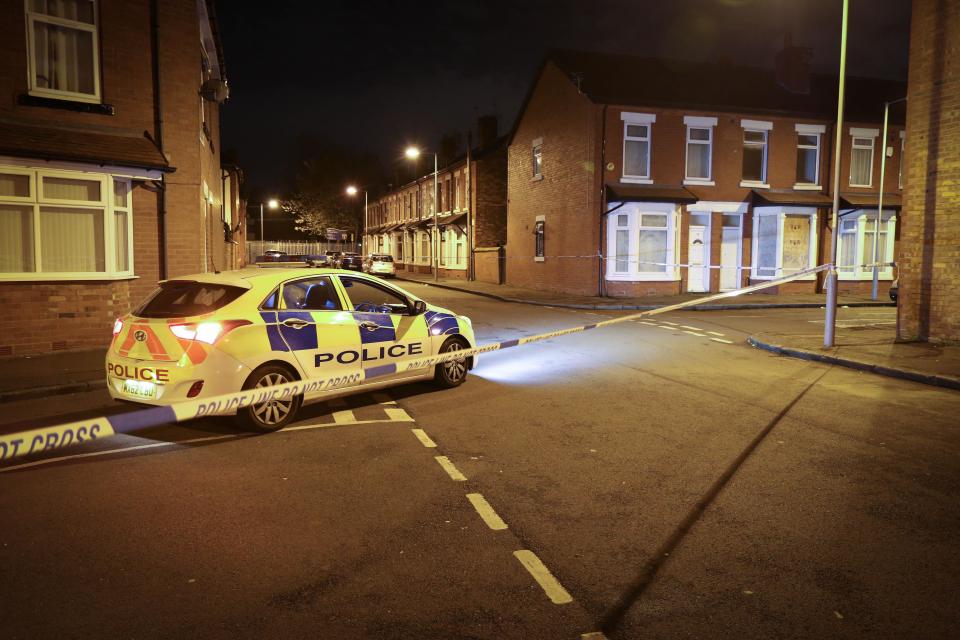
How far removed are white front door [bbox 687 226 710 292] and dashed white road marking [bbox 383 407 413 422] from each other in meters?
20.3

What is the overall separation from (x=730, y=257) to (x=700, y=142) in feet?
14.9

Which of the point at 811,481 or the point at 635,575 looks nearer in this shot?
the point at 635,575

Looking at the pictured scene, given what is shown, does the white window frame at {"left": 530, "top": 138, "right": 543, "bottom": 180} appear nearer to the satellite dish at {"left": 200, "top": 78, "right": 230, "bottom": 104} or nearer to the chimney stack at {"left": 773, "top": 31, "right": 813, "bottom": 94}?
the chimney stack at {"left": 773, "top": 31, "right": 813, "bottom": 94}

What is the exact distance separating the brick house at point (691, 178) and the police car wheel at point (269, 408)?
1910 cm

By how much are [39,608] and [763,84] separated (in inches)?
1237

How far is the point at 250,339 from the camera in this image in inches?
259

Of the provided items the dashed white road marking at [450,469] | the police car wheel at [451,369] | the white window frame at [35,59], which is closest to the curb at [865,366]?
the police car wheel at [451,369]

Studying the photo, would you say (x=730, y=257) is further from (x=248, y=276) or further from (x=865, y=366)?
(x=248, y=276)

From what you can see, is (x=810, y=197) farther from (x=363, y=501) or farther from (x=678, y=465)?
(x=363, y=501)

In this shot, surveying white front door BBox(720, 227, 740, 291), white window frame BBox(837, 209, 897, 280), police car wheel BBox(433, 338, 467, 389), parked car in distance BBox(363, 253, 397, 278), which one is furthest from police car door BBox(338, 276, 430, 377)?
parked car in distance BBox(363, 253, 397, 278)

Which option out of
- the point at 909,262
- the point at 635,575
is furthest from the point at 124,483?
the point at 909,262

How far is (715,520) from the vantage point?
4.63 metres

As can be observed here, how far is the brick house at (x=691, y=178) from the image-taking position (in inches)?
984

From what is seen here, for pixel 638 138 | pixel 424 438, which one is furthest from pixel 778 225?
pixel 424 438
